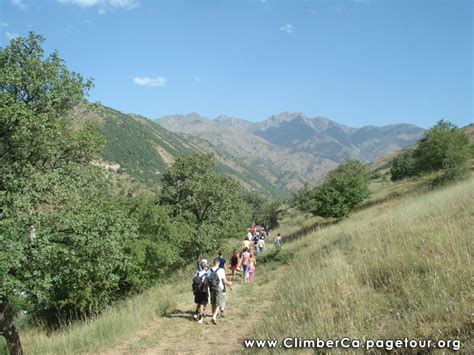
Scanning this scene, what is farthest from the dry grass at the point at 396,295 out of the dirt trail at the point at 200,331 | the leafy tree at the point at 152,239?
the leafy tree at the point at 152,239

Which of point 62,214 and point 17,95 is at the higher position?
point 17,95

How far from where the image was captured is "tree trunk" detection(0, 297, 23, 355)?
11.2 m

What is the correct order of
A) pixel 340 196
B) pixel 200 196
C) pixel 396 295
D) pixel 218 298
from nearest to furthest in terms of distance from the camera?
pixel 396 295 < pixel 218 298 < pixel 200 196 < pixel 340 196

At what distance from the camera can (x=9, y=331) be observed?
37.4ft

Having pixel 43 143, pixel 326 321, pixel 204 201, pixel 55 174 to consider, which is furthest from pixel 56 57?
pixel 204 201

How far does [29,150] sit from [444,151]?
3735 centimetres

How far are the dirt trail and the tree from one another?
3927mm

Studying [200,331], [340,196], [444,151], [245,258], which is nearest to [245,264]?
[245,258]

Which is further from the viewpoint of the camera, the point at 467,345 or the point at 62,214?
the point at 62,214

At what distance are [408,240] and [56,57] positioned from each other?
44.1 feet

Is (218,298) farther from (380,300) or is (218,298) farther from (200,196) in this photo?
(200,196)

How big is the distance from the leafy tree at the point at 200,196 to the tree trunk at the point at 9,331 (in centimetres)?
1775

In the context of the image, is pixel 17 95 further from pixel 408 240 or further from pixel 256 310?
pixel 408 240

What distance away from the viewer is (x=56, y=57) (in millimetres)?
13352
